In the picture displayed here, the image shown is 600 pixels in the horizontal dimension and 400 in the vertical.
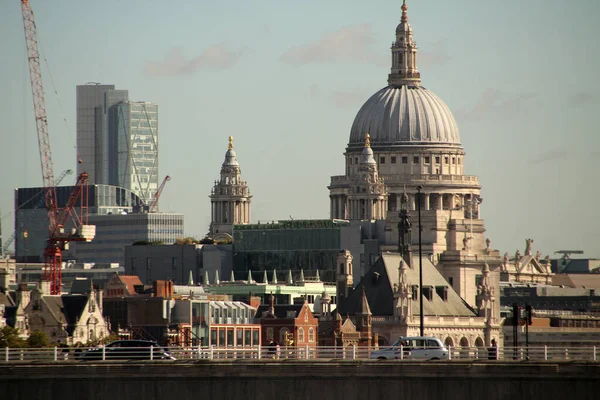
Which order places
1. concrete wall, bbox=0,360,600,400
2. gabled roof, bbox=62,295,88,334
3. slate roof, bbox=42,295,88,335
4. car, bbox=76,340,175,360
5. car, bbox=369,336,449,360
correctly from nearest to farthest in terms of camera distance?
1. concrete wall, bbox=0,360,600,400
2. car, bbox=76,340,175,360
3. car, bbox=369,336,449,360
4. slate roof, bbox=42,295,88,335
5. gabled roof, bbox=62,295,88,334

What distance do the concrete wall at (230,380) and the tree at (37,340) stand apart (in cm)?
4868

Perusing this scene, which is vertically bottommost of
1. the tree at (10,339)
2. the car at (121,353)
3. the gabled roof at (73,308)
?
the car at (121,353)

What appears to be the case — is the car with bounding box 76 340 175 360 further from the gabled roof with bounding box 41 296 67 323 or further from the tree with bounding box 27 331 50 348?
the gabled roof with bounding box 41 296 67 323

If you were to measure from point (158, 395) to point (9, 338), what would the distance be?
158 feet

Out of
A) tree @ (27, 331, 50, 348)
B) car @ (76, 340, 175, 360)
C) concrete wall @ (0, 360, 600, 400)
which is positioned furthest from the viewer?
tree @ (27, 331, 50, 348)

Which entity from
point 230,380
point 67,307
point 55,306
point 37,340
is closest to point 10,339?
point 37,340

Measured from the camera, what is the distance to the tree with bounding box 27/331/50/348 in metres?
165

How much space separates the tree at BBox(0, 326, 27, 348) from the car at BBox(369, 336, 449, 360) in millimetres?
37694

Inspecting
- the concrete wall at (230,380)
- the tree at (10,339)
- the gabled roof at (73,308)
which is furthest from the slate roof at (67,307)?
the concrete wall at (230,380)

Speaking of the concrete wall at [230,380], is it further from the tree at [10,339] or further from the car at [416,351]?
the tree at [10,339]

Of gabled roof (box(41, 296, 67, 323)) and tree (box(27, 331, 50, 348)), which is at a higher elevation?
gabled roof (box(41, 296, 67, 323))

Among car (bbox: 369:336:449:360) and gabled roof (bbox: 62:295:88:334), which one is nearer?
car (bbox: 369:336:449:360)

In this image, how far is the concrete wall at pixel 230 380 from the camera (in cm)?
11369

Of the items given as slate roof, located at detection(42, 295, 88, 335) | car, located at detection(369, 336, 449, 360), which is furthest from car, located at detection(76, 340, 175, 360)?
slate roof, located at detection(42, 295, 88, 335)
